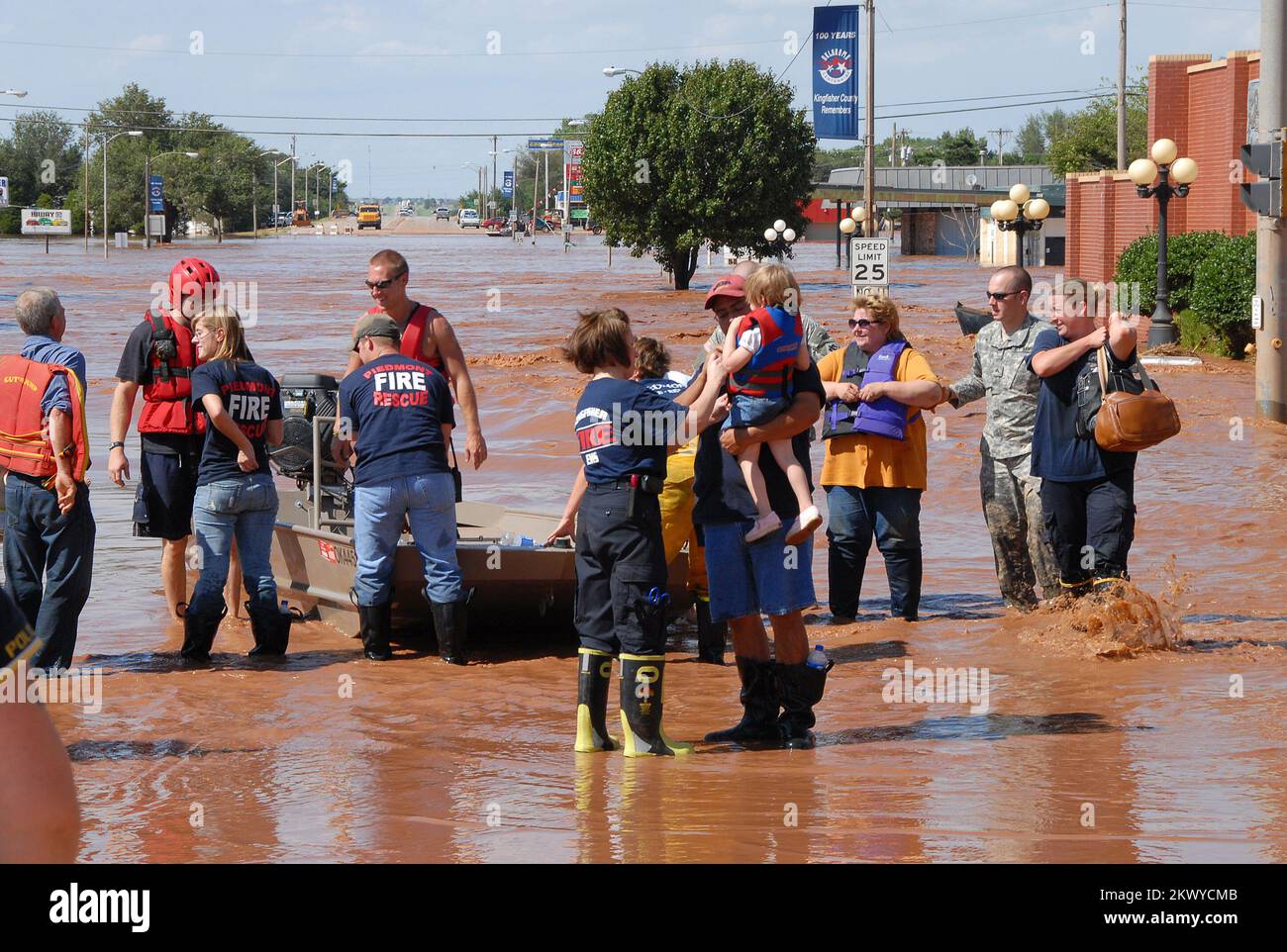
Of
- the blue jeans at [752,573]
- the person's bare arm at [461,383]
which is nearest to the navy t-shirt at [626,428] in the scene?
the blue jeans at [752,573]

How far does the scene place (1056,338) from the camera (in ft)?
26.1

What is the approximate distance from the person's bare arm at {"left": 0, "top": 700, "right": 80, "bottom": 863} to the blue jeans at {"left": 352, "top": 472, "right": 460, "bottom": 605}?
5.84m

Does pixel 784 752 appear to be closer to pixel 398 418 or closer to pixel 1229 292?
pixel 398 418

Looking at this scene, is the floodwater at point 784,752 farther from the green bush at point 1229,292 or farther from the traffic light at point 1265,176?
Answer: the green bush at point 1229,292

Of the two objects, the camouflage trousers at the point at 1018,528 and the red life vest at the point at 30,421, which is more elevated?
the red life vest at the point at 30,421

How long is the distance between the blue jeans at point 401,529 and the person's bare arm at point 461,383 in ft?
0.85

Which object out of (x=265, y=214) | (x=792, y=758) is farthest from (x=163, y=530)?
(x=265, y=214)

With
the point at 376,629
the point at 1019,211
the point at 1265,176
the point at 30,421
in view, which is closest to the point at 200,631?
the point at 376,629

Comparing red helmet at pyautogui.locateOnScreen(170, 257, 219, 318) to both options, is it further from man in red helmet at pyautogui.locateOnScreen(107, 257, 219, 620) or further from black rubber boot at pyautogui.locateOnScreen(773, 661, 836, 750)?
black rubber boot at pyautogui.locateOnScreen(773, 661, 836, 750)

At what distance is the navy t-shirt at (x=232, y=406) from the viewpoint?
7.93 meters

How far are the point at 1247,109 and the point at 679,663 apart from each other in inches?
1244

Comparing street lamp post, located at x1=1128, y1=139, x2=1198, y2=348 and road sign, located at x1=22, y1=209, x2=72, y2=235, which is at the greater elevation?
road sign, located at x1=22, y1=209, x2=72, y2=235

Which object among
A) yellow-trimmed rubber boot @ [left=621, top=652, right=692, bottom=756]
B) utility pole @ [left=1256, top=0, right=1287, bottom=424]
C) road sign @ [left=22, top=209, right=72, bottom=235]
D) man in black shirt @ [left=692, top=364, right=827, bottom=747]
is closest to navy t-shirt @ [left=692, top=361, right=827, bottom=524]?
man in black shirt @ [left=692, top=364, right=827, bottom=747]

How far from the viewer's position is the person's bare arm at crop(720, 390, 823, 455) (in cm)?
627
